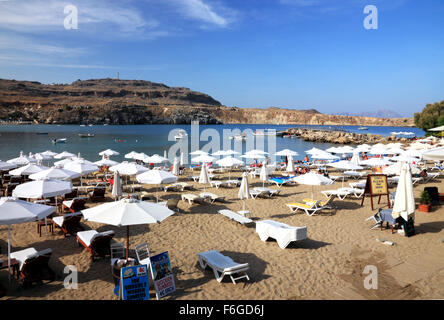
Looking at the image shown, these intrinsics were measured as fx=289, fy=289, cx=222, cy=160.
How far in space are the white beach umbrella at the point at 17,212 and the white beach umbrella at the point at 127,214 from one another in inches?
36.0

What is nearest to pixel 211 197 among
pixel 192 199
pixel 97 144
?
pixel 192 199

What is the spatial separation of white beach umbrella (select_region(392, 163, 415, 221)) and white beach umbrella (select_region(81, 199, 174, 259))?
6.30 meters

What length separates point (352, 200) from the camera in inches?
500

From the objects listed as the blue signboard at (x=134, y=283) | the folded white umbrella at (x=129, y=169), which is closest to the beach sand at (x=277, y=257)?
the blue signboard at (x=134, y=283)

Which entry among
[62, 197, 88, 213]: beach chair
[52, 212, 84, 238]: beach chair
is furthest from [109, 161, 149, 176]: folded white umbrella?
[52, 212, 84, 238]: beach chair

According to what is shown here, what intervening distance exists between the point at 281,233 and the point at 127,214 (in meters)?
4.06

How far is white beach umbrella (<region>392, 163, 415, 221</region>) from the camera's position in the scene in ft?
→ 25.6

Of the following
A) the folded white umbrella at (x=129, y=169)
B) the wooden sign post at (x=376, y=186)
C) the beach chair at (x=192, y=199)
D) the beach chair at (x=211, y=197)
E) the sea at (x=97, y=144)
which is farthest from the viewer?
the sea at (x=97, y=144)

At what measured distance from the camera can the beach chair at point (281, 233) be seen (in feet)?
24.6

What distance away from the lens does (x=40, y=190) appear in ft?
26.8

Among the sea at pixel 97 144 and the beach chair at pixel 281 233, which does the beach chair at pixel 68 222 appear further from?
the sea at pixel 97 144

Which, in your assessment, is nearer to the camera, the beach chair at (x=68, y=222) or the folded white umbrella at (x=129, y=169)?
the beach chair at (x=68, y=222)

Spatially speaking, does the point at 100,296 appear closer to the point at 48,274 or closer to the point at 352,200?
the point at 48,274
